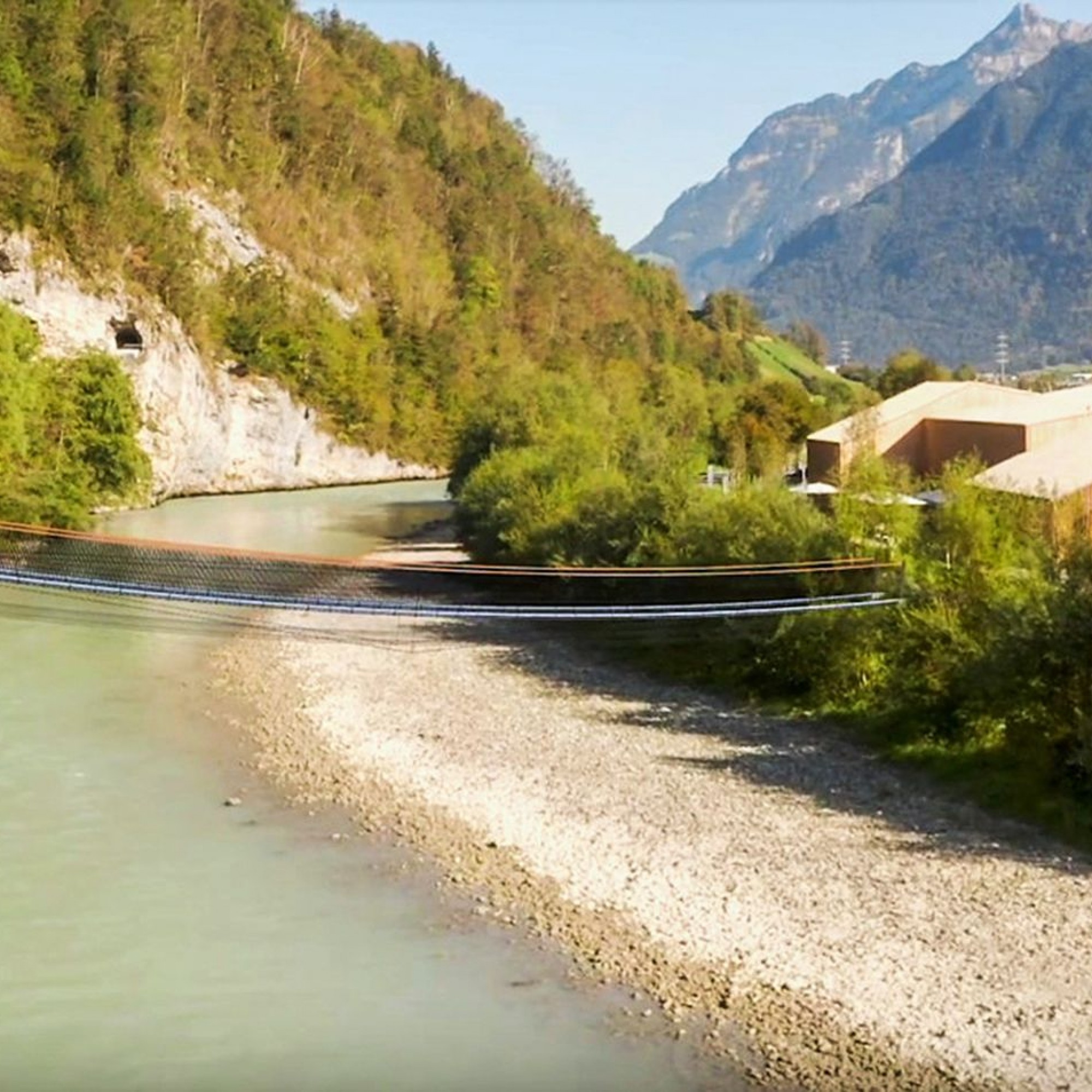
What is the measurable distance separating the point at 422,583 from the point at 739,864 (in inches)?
585

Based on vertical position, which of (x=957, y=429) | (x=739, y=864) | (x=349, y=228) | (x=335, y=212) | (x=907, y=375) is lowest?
(x=739, y=864)

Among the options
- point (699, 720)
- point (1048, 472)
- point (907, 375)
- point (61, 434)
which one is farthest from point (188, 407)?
point (699, 720)

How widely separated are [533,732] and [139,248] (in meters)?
30.2

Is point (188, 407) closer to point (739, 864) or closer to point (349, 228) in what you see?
point (349, 228)

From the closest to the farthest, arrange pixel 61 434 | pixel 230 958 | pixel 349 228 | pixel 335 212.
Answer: pixel 230 958
pixel 61 434
pixel 335 212
pixel 349 228

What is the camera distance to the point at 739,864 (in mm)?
10516

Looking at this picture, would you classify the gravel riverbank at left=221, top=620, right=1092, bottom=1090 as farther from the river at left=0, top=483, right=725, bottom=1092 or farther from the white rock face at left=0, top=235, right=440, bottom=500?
the white rock face at left=0, top=235, right=440, bottom=500

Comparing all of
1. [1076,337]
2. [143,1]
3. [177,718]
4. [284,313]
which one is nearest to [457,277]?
[284,313]

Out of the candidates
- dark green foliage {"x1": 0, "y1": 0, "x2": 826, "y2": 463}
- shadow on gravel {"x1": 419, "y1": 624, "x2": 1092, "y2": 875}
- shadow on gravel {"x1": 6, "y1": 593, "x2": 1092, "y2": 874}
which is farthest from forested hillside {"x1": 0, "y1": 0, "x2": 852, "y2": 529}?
shadow on gravel {"x1": 419, "y1": 624, "x2": 1092, "y2": 875}

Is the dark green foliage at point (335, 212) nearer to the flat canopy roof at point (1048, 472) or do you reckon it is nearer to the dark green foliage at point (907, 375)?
the dark green foliage at point (907, 375)

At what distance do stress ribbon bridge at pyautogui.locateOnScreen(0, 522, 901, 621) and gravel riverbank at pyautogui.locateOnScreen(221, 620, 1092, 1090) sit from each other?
173 centimetres

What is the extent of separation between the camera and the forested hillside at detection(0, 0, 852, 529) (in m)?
38.6

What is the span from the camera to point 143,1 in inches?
1754

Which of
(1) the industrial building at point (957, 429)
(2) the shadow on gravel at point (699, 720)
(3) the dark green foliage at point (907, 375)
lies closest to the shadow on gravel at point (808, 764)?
(2) the shadow on gravel at point (699, 720)
